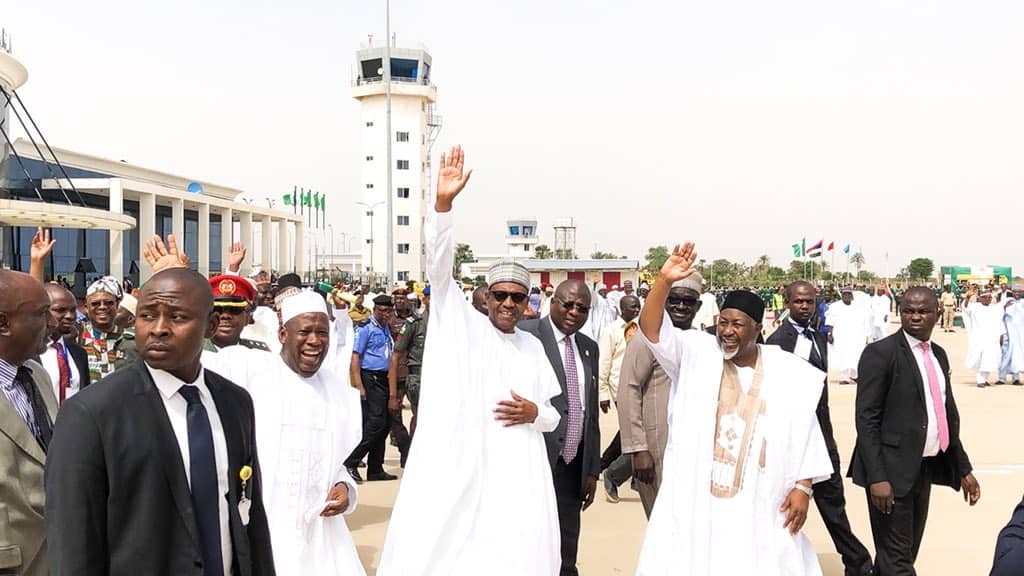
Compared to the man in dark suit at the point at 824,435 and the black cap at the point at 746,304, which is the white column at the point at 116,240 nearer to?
the man in dark suit at the point at 824,435

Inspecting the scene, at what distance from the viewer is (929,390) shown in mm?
4898

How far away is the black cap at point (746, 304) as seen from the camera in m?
4.22

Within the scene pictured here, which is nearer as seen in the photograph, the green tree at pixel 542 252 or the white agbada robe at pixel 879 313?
the white agbada robe at pixel 879 313

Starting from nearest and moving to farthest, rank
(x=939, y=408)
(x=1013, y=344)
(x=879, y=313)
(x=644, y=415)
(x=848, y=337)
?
(x=939, y=408), (x=644, y=415), (x=1013, y=344), (x=848, y=337), (x=879, y=313)

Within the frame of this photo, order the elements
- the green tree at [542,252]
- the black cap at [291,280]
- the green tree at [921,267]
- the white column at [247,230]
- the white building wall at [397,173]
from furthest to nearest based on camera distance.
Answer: the green tree at [542,252], the green tree at [921,267], the white building wall at [397,173], the white column at [247,230], the black cap at [291,280]

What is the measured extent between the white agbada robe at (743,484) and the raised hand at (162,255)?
2447 mm

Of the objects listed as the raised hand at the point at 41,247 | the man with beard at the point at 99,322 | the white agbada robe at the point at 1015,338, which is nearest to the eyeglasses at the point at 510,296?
the man with beard at the point at 99,322

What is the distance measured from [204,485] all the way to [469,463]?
2.06 metres

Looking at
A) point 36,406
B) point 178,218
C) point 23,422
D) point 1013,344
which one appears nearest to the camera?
point 23,422

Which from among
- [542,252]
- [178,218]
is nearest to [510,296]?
[178,218]

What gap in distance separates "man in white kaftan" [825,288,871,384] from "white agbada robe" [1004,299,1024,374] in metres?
2.47

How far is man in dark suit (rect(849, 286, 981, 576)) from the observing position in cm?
473

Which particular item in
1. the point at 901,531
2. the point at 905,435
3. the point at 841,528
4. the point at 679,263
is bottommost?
the point at 841,528

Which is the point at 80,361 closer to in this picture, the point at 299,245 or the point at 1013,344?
the point at 1013,344
